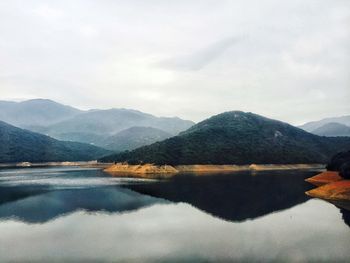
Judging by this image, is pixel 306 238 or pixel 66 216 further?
pixel 66 216

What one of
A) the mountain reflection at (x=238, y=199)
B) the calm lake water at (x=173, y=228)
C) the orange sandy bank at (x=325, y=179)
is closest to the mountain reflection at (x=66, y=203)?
the calm lake water at (x=173, y=228)

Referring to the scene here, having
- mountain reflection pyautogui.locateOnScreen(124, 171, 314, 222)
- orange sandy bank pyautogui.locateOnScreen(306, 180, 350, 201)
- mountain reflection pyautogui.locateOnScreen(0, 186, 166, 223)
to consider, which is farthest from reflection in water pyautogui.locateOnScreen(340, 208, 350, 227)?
mountain reflection pyautogui.locateOnScreen(0, 186, 166, 223)

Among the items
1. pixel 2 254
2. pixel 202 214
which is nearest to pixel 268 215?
pixel 202 214

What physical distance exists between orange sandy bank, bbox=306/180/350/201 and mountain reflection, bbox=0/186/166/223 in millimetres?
39243

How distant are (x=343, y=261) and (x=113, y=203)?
192 ft

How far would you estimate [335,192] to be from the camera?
94.9 metres

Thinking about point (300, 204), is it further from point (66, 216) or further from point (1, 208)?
point (1, 208)

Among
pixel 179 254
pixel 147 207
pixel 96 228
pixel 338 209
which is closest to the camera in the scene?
pixel 179 254

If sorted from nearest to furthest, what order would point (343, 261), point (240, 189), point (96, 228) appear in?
1. point (343, 261)
2. point (96, 228)
3. point (240, 189)

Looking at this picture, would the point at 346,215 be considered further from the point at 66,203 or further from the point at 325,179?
the point at 325,179

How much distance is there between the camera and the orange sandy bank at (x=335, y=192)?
91.7 metres

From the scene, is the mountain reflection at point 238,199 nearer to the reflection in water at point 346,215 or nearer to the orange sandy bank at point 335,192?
the orange sandy bank at point 335,192

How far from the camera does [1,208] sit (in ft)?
270

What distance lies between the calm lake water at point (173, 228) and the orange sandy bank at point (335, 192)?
4.26 metres
